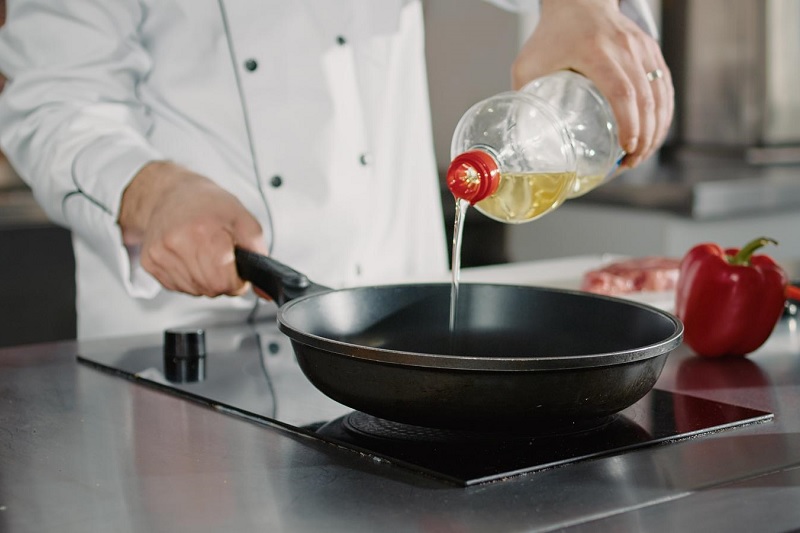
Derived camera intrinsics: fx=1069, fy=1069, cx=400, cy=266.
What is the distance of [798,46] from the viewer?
10.5ft

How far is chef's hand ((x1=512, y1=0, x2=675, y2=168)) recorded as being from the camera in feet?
3.60

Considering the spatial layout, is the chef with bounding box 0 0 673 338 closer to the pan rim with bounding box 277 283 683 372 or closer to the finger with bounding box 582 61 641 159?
the finger with bounding box 582 61 641 159

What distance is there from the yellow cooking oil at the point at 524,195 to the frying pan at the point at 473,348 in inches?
6.3

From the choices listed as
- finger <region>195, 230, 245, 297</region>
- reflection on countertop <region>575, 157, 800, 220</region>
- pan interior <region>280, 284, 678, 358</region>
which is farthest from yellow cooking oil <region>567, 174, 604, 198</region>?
reflection on countertop <region>575, 157, 800, 220</region>

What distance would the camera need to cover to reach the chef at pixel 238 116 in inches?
47.1

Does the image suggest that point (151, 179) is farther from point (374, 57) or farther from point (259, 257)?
point (374, 57)

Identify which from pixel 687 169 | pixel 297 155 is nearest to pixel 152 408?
pixel 297 155

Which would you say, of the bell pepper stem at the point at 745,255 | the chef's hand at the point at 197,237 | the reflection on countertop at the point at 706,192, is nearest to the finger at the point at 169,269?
the chef's hand at the point at 197,237

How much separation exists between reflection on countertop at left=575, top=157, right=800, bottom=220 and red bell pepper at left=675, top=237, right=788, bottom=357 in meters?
1.33

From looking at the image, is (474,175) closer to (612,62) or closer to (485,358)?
(485,358)

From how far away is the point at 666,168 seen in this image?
3037mm

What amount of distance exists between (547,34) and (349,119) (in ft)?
1.54

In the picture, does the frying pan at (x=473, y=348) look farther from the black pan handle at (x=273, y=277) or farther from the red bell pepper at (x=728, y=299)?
the red bell pepper at (x=728, y=299)

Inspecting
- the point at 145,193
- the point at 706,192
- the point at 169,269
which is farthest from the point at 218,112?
the point at 706,192
